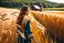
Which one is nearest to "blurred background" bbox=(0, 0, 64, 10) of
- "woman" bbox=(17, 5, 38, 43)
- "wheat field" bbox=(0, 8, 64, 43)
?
"wheat field" bbox=(0, 8, 64, 43)

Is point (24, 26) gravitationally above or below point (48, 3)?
below

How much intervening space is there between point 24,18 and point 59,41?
1.72 feet

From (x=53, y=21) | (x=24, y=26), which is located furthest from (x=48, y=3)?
(x=24, y=26)

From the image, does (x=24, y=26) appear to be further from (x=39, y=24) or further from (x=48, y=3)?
(x=48, y=3)

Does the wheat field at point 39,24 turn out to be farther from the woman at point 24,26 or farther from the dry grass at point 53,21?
the woman at point 24,26

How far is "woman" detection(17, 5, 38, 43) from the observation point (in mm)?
2188

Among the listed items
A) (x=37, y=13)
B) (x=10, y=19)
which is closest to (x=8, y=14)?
(x=10, y=19)

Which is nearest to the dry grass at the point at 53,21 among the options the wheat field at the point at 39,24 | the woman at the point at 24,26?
the wheat field at the point at 39,24

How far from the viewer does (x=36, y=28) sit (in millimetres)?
2410

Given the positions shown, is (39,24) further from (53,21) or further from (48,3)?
(48,3)

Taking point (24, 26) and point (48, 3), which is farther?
point (48, 3)

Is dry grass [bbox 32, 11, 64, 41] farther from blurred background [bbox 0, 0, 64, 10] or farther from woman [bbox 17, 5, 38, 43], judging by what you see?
woman [bbox 17, 5, 38, 43]

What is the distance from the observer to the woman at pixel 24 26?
2.19 meters

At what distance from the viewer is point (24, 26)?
2.20 metres
